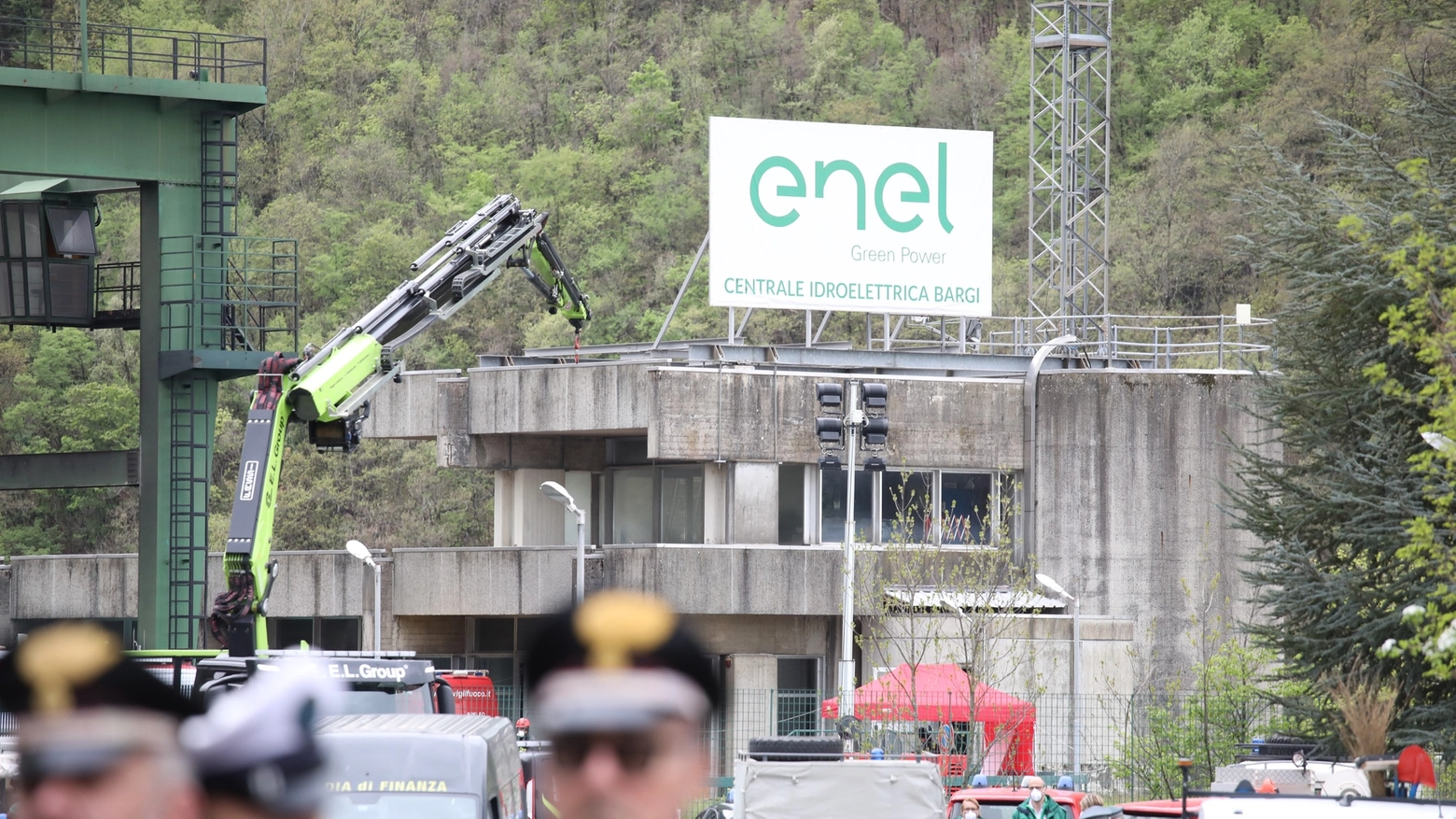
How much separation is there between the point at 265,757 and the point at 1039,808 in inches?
773

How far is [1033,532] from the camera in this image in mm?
43250

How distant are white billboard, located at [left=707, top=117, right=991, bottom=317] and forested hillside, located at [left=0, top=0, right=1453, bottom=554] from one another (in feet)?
90.3

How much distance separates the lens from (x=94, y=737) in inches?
83.4

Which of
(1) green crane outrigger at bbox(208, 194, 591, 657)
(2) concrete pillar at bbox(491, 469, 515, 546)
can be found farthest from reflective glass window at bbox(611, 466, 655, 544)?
(1) green crane outrigger at bbox(208, 194, 591, 657)

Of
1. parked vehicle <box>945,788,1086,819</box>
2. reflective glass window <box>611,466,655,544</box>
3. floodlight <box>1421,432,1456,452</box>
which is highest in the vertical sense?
floodlight <box>1421,432,1456,452</box>

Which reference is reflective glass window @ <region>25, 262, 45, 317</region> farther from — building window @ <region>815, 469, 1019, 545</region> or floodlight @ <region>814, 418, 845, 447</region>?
building window @ <region>815, 469, 1019, 545</region>

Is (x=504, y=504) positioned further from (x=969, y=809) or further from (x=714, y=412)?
(x=969, y=809)

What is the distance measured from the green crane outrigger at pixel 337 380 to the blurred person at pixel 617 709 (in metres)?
20.8

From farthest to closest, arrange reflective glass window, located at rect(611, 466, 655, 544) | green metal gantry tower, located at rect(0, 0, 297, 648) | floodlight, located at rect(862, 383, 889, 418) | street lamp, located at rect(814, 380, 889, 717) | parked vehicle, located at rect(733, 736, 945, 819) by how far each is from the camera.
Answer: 1. reflective glass window, located at rect(611, 466, 655, 544)
2. green metal gantry tower, located at rect(0, 0, 297, 648)
3. floodlight, located at rect(862, 383, 889, 418)
4. street lamp, located at rect(814, 380, 889, 717)
5. parked vehicle, located at rect(733, 736, 945, 819)

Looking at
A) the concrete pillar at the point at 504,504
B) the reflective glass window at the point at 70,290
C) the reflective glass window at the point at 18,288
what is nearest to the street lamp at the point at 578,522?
the concrete pillar at the point at 504,504

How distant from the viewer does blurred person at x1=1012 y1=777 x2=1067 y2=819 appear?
2033 centimetres

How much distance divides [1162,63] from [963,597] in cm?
6351

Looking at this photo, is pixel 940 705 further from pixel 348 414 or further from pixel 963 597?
pixel 348 414

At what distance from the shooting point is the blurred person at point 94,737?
207cm
